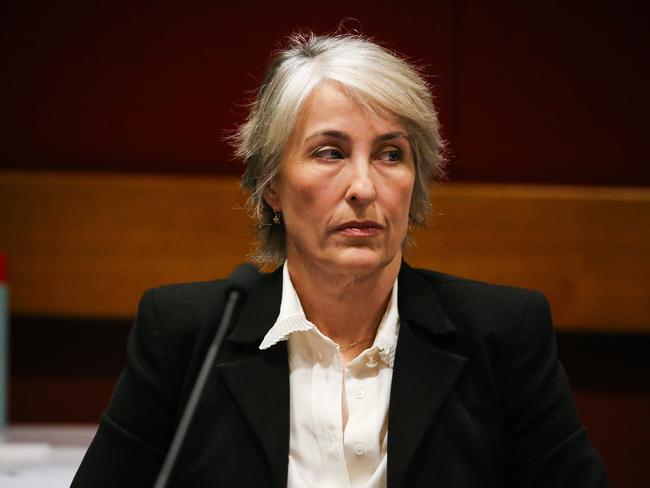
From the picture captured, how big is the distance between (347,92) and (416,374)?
516 millimetres

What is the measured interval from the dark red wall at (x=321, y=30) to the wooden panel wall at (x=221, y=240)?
94 millimetres

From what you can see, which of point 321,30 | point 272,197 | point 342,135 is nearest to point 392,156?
point 342,135

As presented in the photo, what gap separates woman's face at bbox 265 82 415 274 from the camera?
1.57 metres

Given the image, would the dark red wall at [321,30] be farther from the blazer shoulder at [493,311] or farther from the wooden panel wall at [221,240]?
the blazer shoulder at [493,311]

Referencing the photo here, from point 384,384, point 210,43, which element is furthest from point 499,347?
point 210,43

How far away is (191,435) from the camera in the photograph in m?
1.56

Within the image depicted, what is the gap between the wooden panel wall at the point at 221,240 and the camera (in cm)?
271

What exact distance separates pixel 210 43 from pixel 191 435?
1519 millimetres

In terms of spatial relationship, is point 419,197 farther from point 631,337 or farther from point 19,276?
point 19,276

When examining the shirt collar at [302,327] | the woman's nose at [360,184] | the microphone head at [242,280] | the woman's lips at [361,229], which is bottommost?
the shirt collar at [302,327]

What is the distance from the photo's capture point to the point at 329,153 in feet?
5.24

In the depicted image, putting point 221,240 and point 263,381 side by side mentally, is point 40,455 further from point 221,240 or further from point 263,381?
point 221,240

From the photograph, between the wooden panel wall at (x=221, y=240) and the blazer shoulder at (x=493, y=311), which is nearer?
the blazer shoulder at (x=493, y=311)

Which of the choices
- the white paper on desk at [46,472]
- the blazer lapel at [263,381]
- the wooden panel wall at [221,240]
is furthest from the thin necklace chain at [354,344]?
the wooden panel wall at [221,240]
